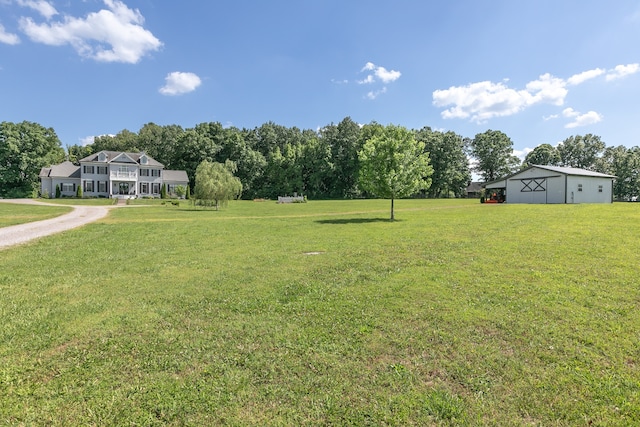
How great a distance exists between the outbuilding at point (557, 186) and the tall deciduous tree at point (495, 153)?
40212 millimetres

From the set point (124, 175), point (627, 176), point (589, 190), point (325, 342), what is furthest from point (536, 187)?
point (124, 175)

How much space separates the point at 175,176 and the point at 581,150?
90.6 m

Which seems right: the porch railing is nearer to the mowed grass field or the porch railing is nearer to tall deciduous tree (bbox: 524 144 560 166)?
the mowed grass field

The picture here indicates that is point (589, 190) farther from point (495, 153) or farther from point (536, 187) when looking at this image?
point (495, 153)

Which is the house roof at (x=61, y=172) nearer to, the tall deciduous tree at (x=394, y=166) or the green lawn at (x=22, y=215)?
the green lawn at (x=22, y=215)

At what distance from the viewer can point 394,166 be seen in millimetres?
21766

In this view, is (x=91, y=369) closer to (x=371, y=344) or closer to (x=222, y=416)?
(x=222, y=416)

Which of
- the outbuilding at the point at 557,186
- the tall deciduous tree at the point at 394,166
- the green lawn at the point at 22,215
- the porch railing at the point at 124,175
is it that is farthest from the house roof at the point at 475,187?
the green lawn at the point at 22,215

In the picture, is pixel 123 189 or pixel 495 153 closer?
pixel 123 189

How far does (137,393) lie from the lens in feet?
11.4

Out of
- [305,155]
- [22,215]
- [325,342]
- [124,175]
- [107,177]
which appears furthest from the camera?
[305,155]

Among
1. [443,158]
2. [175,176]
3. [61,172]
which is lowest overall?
[175,176]

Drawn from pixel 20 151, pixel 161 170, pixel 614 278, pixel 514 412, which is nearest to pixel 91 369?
pixel 514 412

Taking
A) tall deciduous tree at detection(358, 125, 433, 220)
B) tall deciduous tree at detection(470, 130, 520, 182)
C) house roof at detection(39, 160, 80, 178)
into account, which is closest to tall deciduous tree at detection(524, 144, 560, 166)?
tall deciduous tree at detection(470, 130, 520, 182)
